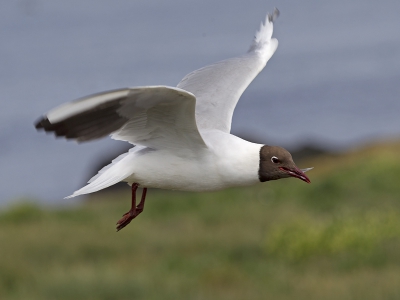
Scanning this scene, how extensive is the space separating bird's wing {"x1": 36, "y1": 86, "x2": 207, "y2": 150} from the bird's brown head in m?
0.35

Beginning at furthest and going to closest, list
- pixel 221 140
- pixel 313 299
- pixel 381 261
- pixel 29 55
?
pixel 29 55
pixel 381 261
pixel 313 299
pixel 221 140

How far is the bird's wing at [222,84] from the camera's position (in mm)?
5941

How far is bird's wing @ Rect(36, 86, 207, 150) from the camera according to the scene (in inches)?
160

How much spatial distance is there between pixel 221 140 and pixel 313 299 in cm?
817

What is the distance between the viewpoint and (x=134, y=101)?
4.42m

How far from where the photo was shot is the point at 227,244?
652 inches

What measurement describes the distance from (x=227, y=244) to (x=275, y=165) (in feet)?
38.6

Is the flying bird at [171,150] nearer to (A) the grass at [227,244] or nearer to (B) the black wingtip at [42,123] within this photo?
(B) the black wingtip at [42,123]

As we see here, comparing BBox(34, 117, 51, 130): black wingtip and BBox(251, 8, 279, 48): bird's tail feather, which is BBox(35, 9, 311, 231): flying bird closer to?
BBox(34, 117, 51, 130): black wingtip

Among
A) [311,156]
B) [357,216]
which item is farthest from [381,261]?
[311,156]

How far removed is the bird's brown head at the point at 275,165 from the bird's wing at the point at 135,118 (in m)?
0.35

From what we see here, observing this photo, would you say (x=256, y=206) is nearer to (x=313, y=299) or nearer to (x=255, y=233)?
(x=255, y=233)

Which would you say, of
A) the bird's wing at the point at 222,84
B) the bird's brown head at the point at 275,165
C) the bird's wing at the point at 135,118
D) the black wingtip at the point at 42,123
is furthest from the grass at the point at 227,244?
the black wingtip at the point at 42,123

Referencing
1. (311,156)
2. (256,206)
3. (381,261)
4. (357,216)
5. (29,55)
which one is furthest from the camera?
(29,55)
